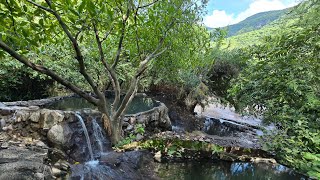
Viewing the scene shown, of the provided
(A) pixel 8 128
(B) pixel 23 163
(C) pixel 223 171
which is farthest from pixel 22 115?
(C) pixel 223 171

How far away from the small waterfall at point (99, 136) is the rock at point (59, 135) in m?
0.77

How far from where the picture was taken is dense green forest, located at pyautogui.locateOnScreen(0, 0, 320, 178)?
279cm

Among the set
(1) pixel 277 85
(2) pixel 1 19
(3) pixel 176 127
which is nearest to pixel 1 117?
(2) pixel 1 19

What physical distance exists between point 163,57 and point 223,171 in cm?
410

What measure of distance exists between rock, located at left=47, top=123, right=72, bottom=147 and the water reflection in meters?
2.27

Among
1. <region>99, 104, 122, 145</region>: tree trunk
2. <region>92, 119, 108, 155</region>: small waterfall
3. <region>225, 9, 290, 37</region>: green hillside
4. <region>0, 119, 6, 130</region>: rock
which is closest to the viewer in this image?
<region>0, 119, 6, 130</region>: rock

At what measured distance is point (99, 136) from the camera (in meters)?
6.49

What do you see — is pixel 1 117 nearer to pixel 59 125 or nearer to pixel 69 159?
pixel 59 125

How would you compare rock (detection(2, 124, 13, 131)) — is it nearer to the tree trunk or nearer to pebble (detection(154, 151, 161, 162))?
the tree trunk

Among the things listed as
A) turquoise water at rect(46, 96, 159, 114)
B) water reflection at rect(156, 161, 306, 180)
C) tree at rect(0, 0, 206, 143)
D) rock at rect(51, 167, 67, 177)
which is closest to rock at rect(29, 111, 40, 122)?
tree at rect(0, 0, 206, 143)

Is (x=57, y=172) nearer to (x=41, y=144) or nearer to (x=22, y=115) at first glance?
(x=41, y=144)

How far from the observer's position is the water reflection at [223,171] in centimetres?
520

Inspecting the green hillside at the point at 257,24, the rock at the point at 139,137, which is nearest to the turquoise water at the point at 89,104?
the rock at the point at 139,137

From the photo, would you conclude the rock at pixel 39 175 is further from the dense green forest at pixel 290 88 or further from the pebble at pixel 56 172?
the dense green forest at pixel 290 88
